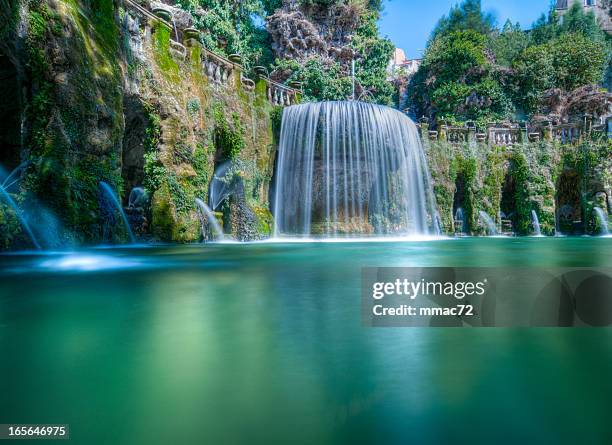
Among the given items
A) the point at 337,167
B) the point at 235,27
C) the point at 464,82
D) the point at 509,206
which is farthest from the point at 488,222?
the point at 235,27

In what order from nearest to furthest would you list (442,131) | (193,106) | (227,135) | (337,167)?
(193,106)
(227,135)
(337,167)
(442,131)

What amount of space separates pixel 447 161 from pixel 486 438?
70.7 feet

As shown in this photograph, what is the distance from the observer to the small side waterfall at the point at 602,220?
20.9m

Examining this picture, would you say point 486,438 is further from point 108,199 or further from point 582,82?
point 582,82

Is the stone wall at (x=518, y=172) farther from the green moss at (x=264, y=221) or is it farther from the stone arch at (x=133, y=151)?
the stone arch at (x=133, y=151)

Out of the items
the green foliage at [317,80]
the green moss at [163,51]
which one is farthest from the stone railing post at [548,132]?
the green moss at [163,51]

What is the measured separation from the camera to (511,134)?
22953mm

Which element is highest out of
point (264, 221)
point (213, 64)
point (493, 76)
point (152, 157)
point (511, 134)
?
point (493, 76)

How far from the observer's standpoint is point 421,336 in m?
2.80

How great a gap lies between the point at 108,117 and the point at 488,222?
18562 millimetres

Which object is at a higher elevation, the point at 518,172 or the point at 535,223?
the point at 518,172

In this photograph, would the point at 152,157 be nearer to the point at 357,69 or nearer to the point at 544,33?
the point at 357,69

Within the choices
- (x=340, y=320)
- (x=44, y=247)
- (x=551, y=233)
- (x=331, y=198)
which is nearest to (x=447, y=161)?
(x=551, y=233)

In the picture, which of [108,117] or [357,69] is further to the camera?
[357,69]
